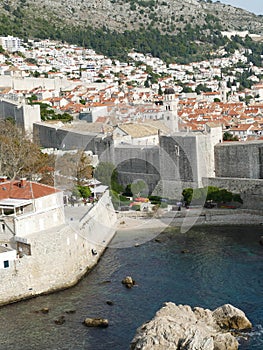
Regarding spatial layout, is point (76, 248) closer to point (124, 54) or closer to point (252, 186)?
point (252, 186)

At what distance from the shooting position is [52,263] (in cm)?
1569

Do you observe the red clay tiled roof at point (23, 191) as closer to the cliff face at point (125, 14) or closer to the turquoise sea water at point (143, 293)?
the turquoise sea water at point (143, 293)

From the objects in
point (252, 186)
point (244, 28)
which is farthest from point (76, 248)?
point (244, 28)

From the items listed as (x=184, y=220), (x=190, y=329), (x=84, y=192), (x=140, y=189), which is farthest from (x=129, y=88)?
(x=190, y=329)

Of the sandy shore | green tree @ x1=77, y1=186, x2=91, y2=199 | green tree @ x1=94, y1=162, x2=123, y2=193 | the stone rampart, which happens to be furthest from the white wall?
green tree @ x1=94, y1=162, x2=123, y2=193

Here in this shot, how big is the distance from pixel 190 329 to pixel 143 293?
3147 mm

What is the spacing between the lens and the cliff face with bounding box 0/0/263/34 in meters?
80.4

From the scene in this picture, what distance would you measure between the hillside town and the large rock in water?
1375 cm

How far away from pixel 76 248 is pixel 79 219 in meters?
1.76

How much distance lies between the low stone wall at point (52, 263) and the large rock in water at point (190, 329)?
3.25 m

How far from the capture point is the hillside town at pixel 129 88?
3482cm

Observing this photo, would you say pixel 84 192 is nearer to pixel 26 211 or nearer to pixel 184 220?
pixel 184 220

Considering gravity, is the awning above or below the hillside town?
below

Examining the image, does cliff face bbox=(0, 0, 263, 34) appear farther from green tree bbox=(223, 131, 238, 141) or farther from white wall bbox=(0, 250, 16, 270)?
white wall bbox=(0, 250, 16, 270)
